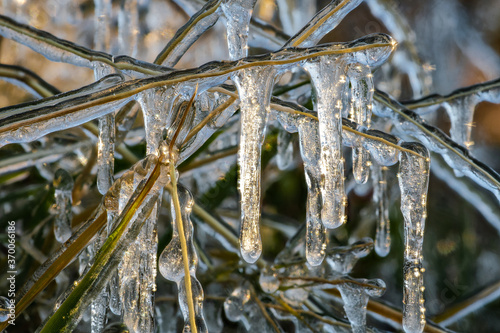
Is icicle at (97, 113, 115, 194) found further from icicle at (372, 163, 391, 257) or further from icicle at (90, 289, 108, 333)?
icicle at (372, 163, 391, 257)

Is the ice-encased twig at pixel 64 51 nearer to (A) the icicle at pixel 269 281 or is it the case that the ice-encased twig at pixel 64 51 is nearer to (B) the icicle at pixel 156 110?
(B) the icicle at pixel 156 110

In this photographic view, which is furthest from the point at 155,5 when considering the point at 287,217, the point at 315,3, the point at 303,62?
the point at 303,62

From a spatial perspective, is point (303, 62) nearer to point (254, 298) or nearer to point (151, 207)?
point (151, 207)

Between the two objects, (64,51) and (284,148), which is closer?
(64,51)

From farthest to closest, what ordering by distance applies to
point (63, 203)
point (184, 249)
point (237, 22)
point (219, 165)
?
1. point (219, 165)
2. point (63, 203)
3. point (237, 22)
4. point (184, 249)

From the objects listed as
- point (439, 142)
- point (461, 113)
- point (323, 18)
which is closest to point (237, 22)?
point (323, 18)

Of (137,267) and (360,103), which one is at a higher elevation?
(360,103)

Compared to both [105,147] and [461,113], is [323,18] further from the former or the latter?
[461,113]
